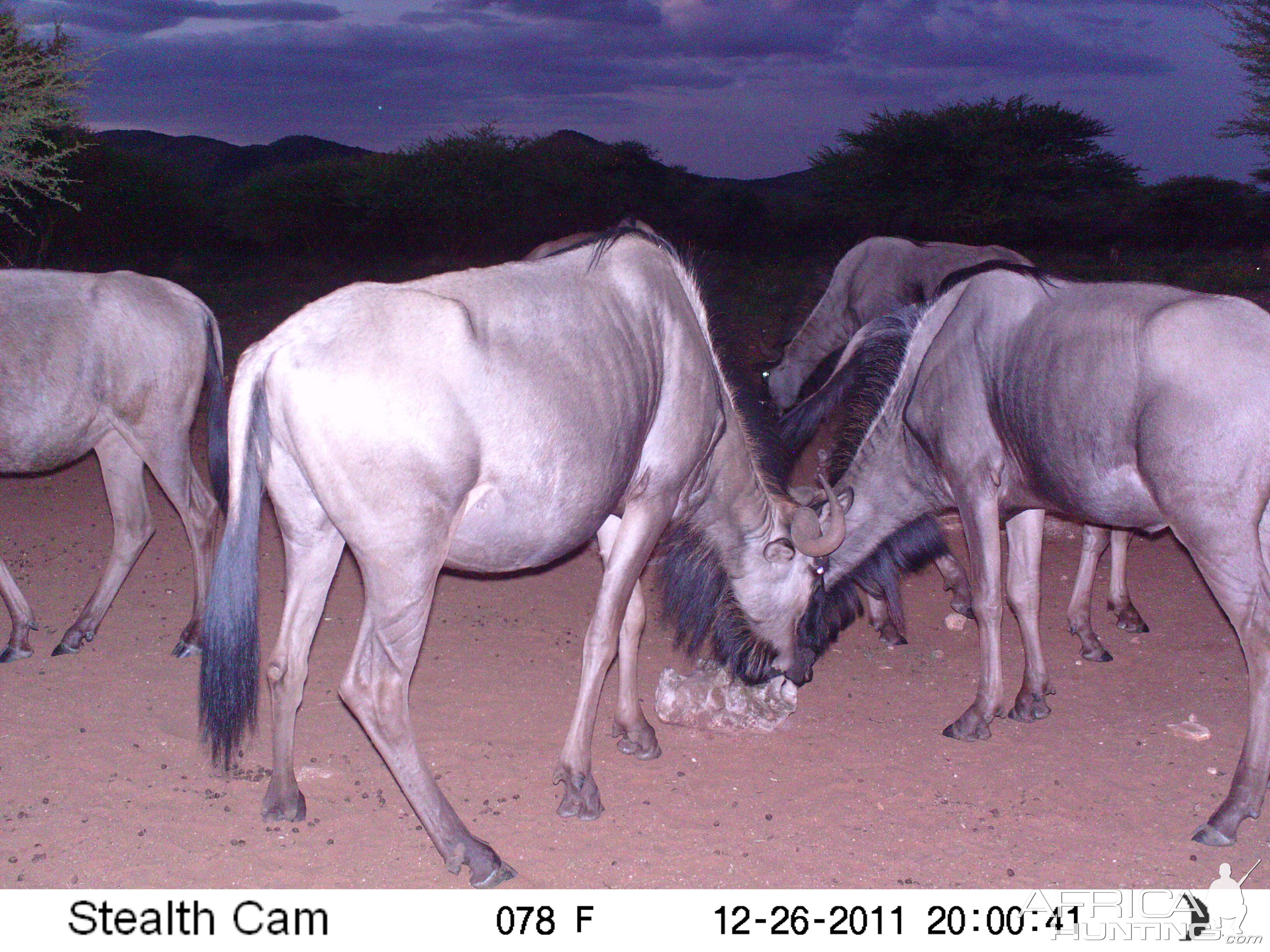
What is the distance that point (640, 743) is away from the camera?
423cm

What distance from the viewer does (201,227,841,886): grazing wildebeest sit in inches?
121

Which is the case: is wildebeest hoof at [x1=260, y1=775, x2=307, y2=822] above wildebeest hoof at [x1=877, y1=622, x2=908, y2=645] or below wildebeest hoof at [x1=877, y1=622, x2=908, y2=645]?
above

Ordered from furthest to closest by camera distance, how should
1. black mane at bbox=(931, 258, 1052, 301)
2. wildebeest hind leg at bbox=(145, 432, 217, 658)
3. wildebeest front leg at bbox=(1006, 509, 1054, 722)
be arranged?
1. wildebeest hind leg at bbox=(145, 432, 217, 658)
2. wildebeest front leg at bbox=(1006, 509, 1054, 722)
3. black mane at bbox=(931, 258, 1052, 301)

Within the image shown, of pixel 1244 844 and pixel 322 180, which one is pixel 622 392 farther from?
pixel 322 180

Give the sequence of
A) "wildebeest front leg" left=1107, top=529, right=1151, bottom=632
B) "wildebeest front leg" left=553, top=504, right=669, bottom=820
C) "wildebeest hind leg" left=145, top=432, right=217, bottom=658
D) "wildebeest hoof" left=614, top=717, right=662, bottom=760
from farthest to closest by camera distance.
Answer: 1. "wildebeest front leg" left=1107, top=529, right=1151, bottom=632
2. "wildebeest hind leg" left=145, top=432, right=217, bottom=658
3. "wildebeest hoof" left=614, top=717, right=662, bottom=760
4. "wildebeest front leg" left=553, top=504, right=669, bottom=820

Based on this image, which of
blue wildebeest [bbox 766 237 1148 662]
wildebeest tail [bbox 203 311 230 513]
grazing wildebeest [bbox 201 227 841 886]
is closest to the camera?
grazing wildebeest [bbox 201 227 841 886]

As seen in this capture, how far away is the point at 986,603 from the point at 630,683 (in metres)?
1.61

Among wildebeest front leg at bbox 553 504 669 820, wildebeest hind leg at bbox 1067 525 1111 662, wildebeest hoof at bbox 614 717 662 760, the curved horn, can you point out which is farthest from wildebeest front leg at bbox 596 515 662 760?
wildebeest hind leg at bbox 1067 525 1111 662

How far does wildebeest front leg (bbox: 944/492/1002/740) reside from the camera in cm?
449

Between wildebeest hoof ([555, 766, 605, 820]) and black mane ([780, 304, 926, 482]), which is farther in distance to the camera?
black mane ([780, 304, 926, 482])

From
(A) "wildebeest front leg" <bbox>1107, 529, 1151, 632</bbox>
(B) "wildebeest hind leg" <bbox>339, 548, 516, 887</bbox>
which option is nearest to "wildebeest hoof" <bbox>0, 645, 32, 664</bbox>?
(B) "wildebeest hind leg" <bbox>339, 548, 516, 887</bbox>

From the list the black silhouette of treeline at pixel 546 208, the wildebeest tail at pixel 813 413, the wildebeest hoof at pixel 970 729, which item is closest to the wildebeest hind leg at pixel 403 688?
the wildebeest hoof at pixel 970 729

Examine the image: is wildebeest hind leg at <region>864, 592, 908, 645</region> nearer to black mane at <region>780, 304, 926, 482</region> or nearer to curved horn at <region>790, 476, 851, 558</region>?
black mane at <region>780, 304, 926, 482</region>

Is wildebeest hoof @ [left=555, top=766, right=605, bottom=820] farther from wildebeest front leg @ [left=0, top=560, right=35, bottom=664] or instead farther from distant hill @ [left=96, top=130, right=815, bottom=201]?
distant hill @ [left=96, top=130, right=815, bottom=201]
